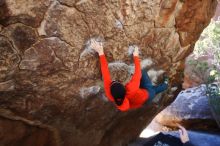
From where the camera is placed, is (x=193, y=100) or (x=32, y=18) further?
(x=193, y=100)

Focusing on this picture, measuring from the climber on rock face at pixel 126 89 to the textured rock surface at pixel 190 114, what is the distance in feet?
13.3

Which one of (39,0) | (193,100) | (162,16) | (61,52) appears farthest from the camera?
(193,100)

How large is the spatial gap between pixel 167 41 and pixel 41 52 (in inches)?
82.7

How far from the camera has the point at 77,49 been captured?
4.57 m

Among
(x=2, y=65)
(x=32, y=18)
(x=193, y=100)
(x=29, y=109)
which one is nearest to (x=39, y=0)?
(x=32, y=18)

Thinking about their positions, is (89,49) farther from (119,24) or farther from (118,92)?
(118,92)

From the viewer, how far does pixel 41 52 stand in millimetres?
4301

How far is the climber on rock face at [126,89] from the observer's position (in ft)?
14.3

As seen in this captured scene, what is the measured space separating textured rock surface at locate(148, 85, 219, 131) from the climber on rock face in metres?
4.06

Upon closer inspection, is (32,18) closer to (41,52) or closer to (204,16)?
(41,52)

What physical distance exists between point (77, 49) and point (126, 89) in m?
0.76

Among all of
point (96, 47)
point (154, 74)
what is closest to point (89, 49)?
point (96, 47)

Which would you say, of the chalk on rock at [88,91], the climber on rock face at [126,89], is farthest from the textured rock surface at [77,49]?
the climber on rock face at [126,89]

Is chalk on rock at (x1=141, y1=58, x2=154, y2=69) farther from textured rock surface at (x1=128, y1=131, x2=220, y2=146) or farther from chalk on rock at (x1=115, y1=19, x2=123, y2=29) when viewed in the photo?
textured rock surface at (x1=128, y1=131, x2=220, y2=146)
